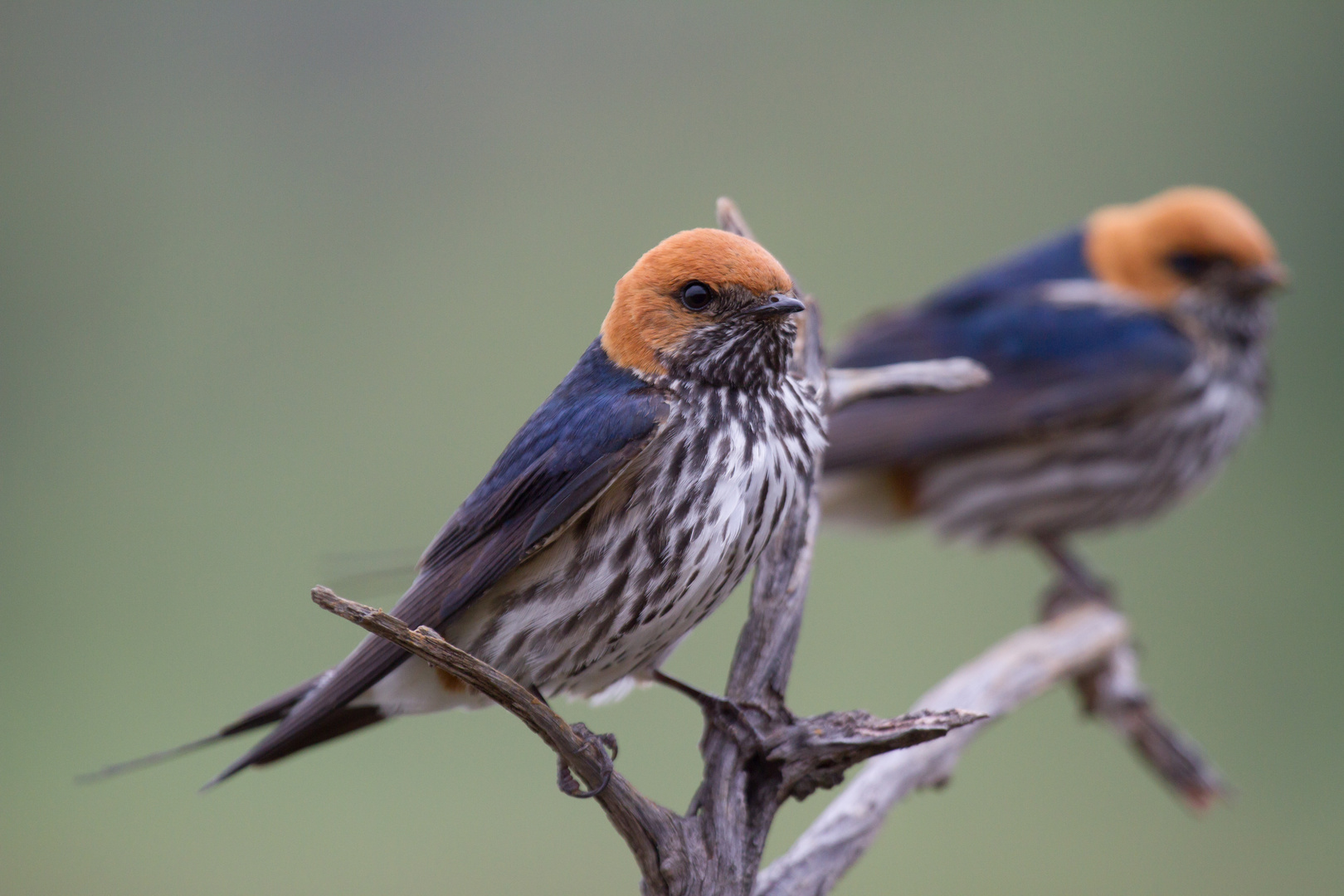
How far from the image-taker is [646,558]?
1937 mm

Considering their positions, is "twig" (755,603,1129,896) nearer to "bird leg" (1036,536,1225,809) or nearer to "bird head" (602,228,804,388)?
"bird leg" (1036,536,1225,809)

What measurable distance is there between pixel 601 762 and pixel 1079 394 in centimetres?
270

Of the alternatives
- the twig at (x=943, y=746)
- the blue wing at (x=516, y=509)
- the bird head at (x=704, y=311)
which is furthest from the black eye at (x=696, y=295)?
the twig at (x=943, y=746)

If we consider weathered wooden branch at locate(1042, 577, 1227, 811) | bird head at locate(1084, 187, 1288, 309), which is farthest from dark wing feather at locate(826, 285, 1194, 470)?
weathered wooden branch at locate(1042, 577, 1227, 811)

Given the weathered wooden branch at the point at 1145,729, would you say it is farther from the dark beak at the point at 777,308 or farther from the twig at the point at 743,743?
the dark beak at the point at 777,308

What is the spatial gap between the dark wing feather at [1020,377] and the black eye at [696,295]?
204 centimetres

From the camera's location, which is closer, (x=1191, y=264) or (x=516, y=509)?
(x=516, y=509)

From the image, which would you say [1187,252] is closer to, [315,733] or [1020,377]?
[1020,377]

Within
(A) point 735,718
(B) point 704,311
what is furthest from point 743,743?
(B) point 704,311

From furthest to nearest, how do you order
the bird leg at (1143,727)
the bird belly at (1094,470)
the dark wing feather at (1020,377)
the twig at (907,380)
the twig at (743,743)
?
the bird belly at (1094,470) < the dark wing feather at (1020,377) < the bird leg at (1143,727) < the twig at (907,380) < the twig at (743,743)

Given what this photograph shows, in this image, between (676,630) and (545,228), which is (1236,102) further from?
(676,630)

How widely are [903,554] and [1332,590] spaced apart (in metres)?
1.81

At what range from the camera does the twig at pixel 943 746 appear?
2305 millimetres

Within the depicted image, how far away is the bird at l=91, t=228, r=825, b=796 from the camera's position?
6.30 ft
